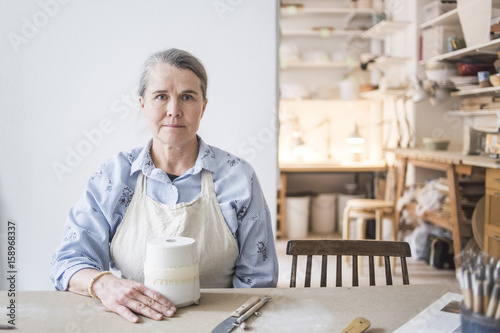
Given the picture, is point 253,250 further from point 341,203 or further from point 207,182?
point 341,203

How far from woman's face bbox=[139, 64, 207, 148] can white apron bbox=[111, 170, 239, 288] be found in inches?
8.2

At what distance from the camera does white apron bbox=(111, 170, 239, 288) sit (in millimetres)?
1441

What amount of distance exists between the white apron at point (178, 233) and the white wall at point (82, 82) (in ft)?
2.51

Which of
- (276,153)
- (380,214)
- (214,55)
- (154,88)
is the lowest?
(380,214)

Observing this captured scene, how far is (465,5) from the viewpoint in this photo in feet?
12.4

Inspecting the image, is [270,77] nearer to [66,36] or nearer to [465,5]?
[66,36]

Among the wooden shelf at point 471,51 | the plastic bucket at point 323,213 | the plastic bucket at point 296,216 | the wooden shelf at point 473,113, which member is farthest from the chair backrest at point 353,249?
the plastic bucket at point 323,213

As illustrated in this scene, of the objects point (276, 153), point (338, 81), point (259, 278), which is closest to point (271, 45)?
point (276, 153)

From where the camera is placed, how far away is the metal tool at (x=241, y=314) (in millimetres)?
1020

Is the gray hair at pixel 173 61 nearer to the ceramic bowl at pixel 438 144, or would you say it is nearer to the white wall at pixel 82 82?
the white wall at pixel 82 82

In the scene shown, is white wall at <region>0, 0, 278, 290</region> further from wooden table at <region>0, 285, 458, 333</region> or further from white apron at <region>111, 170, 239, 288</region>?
wooden table at <region>0, 285, 458, 333</region>

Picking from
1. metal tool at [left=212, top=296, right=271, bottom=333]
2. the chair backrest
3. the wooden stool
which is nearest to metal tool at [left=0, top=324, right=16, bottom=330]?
metal tool at [left=212, top=296, right=271, bottom=333]

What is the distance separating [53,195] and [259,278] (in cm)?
114

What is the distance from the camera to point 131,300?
1.11 m
